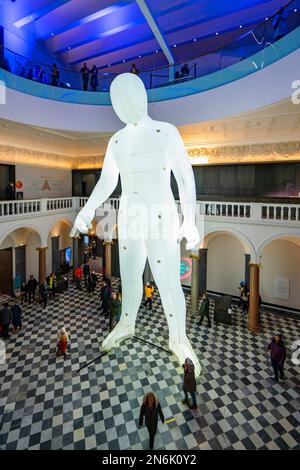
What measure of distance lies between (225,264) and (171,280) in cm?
647

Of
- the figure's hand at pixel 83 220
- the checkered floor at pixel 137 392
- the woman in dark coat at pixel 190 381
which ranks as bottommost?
the checkered floor at pixel 137 392

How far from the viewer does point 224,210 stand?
985 cm

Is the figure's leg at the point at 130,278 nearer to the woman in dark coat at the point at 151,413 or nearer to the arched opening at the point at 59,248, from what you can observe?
the woman in dark coat at the point at 151,413

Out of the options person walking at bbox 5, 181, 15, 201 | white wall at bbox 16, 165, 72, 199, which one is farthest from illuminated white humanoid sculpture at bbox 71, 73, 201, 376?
white wall at bbox 16, 165, 72, 199

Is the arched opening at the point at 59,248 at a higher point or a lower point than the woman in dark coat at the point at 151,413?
higher

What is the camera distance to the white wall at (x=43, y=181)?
1305cm

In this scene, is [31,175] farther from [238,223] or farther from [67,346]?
[238,223]

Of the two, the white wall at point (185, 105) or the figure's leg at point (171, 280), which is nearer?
the figure's leg at point (171, 280)

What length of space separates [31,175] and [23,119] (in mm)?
4929

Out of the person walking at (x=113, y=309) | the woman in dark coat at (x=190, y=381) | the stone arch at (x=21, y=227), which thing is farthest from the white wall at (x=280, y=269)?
the stone arch at (x=21, y=227)

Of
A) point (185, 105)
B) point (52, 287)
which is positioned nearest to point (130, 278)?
point (52, 287)

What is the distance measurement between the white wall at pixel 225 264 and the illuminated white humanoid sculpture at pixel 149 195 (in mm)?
5864
